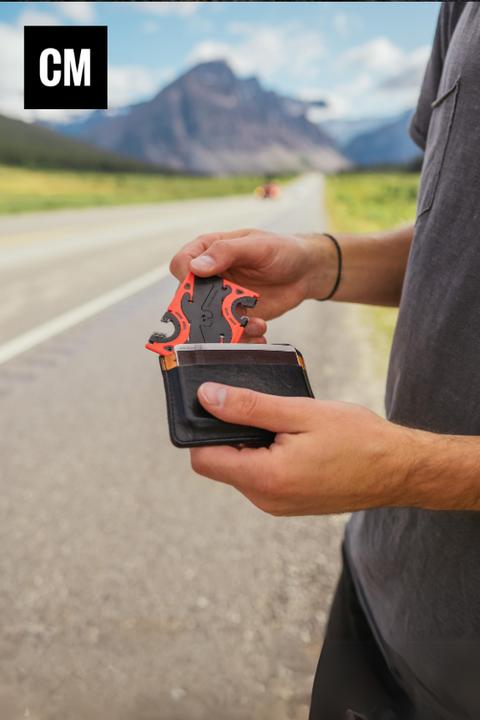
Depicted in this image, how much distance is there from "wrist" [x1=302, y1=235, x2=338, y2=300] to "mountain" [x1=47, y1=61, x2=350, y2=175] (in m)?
147

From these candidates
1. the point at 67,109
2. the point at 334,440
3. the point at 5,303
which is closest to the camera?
the point at 334,440

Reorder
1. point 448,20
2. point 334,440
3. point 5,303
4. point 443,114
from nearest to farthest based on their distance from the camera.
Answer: point 334,440
point 443,114
point 448,20
point 5,303

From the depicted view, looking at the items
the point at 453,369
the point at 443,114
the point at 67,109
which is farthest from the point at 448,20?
the point at 67,109

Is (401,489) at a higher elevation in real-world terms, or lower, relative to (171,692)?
higher

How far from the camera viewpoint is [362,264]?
4.46 feet

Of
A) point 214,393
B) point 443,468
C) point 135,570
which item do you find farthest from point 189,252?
point 135,570

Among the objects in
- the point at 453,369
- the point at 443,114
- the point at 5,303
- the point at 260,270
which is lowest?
the point at 5,303

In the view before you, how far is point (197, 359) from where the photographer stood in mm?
848

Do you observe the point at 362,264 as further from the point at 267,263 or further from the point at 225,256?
the point at 225,256

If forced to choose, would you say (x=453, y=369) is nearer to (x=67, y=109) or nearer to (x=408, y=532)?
(x=408, y=532)

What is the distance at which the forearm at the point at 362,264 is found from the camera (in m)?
1.33

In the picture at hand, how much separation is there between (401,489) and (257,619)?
1.44m

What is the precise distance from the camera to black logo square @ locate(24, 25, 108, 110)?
3.42m

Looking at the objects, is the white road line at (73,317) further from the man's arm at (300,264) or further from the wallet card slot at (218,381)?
the wallet card slot at (218,381)
